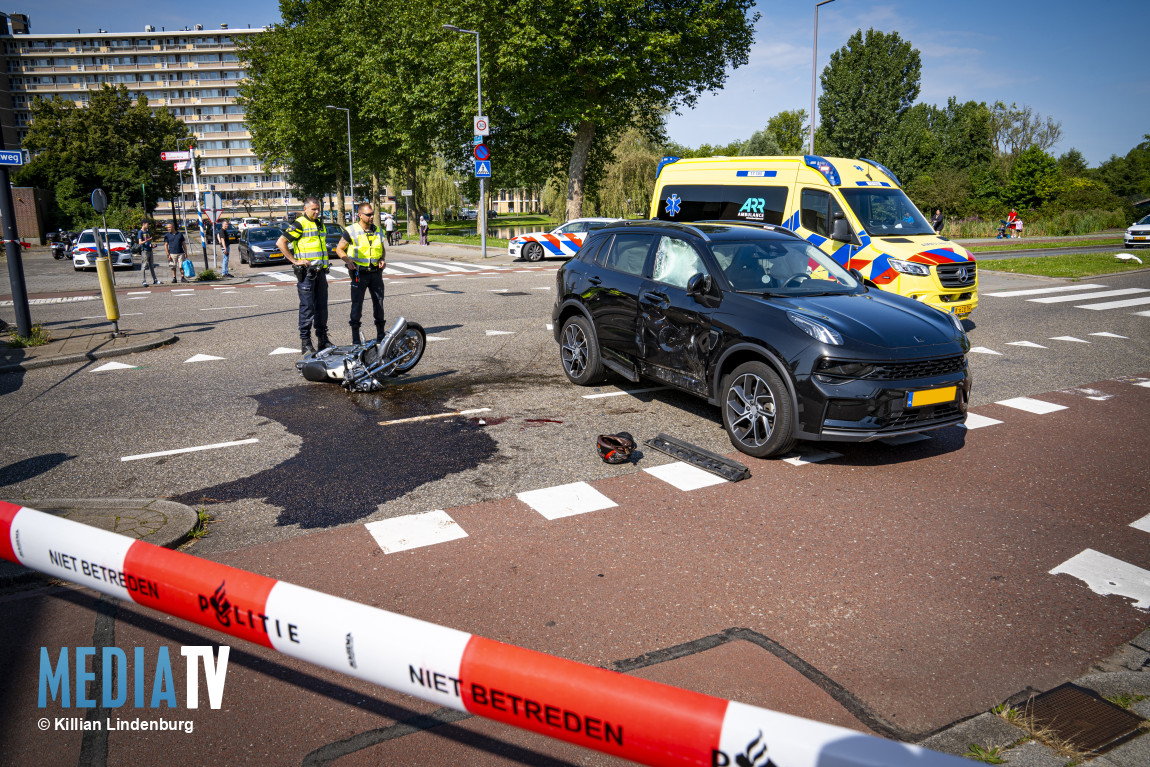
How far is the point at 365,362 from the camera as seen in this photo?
8.43 metres

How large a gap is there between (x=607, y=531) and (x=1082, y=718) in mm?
2529

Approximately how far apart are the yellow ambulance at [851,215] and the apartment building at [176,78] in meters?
118

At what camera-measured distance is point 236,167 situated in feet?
424

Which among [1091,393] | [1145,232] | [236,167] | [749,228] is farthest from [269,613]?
[236,167]

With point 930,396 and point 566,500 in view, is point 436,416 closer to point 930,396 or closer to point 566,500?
point 566,500

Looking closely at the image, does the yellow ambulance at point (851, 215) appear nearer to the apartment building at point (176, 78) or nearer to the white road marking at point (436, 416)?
the white road marking at point (436, 416)

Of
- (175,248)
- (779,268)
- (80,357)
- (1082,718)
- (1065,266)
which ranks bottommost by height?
(1082,718)

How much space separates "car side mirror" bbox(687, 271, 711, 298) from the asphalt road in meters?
1.29

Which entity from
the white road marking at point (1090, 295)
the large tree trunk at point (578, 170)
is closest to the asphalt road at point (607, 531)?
the white road marking at point (1090, 295)

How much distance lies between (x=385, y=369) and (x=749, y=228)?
4236 millimetres

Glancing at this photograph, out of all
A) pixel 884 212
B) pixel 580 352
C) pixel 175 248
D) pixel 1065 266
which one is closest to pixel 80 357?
pixel 580 352

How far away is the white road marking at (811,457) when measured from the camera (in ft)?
19.9

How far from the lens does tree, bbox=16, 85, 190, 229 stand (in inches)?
2313

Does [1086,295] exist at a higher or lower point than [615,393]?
higher
